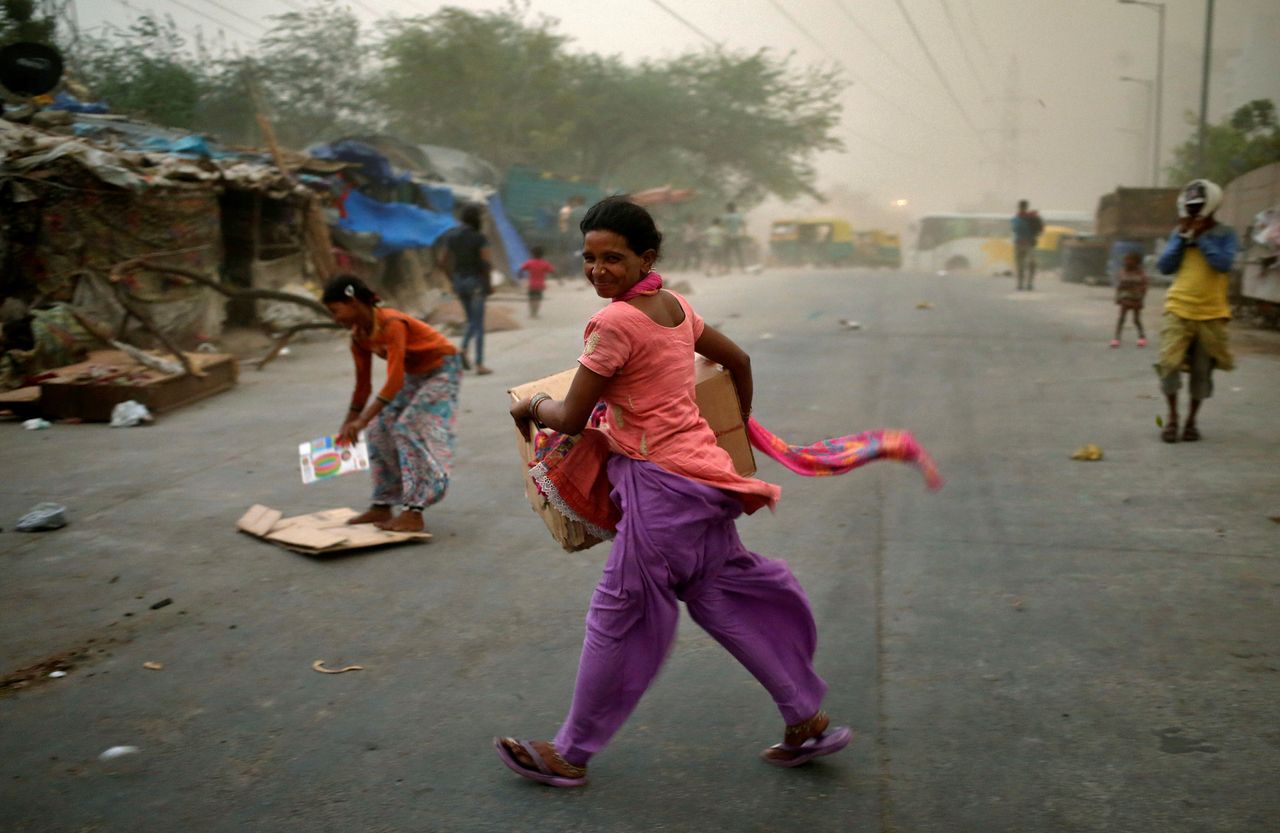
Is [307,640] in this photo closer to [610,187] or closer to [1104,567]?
[1104,567]

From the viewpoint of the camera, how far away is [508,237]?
25.3m

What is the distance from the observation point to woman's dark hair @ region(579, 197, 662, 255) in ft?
9.39

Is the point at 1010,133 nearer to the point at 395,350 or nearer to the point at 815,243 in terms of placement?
the point at 815,243

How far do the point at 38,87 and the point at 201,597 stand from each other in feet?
32.2

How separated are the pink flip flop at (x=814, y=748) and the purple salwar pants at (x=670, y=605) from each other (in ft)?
0.35

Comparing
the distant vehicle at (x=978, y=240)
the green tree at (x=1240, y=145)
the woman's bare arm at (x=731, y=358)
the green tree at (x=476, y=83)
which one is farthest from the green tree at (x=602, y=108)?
the woman's bare arm at (x=731, y=358)

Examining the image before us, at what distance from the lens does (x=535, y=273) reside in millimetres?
17578

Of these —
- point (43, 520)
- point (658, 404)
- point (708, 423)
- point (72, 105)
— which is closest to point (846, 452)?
point (708, 423)

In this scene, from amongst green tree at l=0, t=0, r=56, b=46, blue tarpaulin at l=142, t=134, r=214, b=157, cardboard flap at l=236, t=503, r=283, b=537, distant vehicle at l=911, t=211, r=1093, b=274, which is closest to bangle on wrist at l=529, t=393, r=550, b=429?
cardboard flap at l=236, t=503, r=283, b=537

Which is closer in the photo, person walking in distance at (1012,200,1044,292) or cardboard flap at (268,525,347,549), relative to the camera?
cardboard flap at (268,525,347,549)

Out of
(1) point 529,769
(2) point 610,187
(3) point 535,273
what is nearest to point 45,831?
(1) point 529,769

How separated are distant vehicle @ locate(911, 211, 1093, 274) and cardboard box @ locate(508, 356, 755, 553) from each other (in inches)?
1419

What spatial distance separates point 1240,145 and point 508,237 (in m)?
19.3

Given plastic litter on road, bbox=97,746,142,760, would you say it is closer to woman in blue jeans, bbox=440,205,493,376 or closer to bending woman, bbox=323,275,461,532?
bending woman, bbox=323,275,461,532
